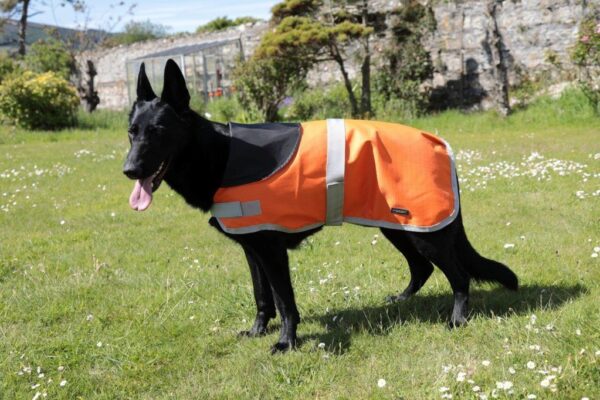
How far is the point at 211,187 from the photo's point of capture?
11.1 ft

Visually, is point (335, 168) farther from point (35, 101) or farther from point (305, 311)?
point (35, 101)

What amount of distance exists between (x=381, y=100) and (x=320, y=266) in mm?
11087

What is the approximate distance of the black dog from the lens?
3156 millimetres

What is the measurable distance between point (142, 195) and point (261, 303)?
1.13m

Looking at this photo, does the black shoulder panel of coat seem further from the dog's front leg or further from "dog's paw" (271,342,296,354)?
"dog's paw" (271,342,296,354)

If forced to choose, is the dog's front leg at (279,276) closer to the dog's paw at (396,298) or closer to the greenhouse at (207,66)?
the dog's paw at (396,298)

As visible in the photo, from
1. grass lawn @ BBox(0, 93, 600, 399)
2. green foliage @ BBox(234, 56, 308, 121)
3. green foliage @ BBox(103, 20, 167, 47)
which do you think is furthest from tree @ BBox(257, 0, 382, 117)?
green foliage @ BBox(103, 20, 167, 47)

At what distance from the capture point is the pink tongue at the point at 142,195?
10.4 ft

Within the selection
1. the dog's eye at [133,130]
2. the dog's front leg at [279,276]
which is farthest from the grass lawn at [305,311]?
the dog's eye at [133,130]

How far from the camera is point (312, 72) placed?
17969mm

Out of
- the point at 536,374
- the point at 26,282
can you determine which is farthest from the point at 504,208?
the point at 26,282

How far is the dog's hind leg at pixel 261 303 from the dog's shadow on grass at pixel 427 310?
0.30 m

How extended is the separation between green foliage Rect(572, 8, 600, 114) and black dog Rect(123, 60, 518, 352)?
10314 mm

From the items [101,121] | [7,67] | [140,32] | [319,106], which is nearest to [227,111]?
[319,106]
